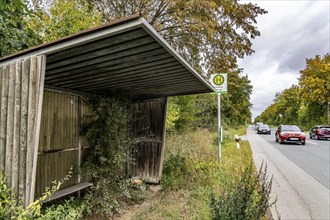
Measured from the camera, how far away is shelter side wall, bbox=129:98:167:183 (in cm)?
650

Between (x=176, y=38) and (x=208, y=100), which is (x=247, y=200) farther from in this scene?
(x=208, y=100)

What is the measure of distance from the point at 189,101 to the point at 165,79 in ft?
32.8

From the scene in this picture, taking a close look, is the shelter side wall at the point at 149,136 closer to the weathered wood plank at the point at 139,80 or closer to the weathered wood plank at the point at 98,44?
the weathered wood plank at the point at 139,80

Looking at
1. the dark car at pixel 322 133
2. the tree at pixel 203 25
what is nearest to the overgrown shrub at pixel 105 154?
the tree at pixel 203 25

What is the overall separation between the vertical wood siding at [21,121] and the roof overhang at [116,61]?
18cm

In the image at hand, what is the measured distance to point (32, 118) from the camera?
101 inches

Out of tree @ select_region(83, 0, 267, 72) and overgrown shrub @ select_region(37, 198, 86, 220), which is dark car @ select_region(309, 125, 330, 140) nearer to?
tree @ select_region(83, 0, 267, 72)

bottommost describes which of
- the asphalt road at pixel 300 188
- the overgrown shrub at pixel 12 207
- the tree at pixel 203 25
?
the asphalt road at pixel 300 188

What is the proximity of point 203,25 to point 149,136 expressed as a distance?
4216 mm

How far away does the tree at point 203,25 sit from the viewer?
27.1 feet

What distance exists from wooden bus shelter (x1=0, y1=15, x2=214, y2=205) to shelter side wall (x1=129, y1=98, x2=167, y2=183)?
1.12 m

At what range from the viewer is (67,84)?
14.4 feet

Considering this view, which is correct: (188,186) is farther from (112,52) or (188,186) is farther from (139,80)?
(112,52)

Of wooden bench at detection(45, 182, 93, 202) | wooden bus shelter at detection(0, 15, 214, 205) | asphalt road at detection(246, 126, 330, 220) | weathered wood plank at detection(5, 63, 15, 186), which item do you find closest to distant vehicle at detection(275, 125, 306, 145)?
asphalt road at detection(246, 126, 330, 220)
